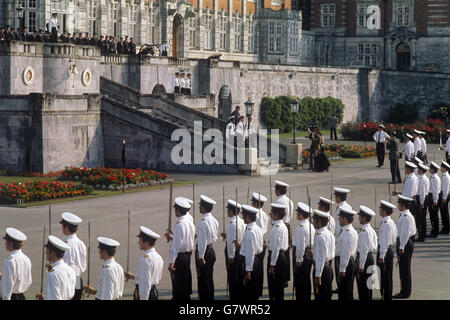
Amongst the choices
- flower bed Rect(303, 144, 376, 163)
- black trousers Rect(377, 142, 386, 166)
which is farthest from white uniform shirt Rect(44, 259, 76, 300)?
flower bed Rect(303, 144, 376, 163)

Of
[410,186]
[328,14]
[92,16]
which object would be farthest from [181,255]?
[328,14]

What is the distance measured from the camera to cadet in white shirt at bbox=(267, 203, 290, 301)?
1502cm

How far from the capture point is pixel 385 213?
15617 mm

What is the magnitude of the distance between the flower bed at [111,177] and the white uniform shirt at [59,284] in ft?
57.8

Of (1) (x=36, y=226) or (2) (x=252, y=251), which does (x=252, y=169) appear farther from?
(2) (x=252, y=251)

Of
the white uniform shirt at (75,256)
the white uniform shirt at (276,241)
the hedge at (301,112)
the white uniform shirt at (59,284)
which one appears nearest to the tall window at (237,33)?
the hedge at (301,112)

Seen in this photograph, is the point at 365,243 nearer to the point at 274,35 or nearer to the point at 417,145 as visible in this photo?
the point at 417,145

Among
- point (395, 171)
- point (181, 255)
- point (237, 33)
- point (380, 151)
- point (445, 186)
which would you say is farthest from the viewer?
point (237, 33)

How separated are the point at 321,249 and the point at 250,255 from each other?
1192 millimetres

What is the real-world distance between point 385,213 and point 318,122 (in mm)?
47036

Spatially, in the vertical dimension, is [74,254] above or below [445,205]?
above

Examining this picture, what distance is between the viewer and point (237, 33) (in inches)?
2707

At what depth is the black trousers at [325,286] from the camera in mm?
14367
